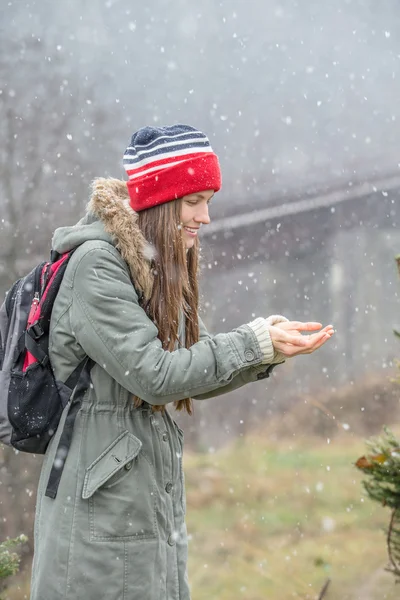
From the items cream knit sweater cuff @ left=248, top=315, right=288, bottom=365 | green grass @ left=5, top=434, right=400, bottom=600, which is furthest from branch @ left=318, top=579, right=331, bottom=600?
cream knit sweater cuff @ left=248, top=315, right=288, bottom=365

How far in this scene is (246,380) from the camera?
1.88 m

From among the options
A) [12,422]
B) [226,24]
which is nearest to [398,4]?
[226,24]

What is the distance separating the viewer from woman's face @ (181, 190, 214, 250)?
1.79 meters

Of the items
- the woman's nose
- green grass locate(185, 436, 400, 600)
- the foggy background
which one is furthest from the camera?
green grass locate(185, 436, 400, 600)

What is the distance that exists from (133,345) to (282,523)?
4884 mm

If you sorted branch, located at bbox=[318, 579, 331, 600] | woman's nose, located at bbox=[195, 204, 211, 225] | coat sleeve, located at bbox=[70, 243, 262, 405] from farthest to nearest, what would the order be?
1. branch, located at bbox=[318, 579, 331, 600]
2. woman's nose, located at bbox=[195, 204, 211, 225]
3. coat sleeve, located at bbox=[70, 243, 262, 405]

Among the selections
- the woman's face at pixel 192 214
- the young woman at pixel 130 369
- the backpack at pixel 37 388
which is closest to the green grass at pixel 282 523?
the young woman at pixel 130 369

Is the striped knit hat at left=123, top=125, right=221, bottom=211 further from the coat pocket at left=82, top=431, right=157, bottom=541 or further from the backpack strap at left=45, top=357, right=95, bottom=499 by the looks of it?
the coat pocket at left=82, top=431, right=157, bottom=541

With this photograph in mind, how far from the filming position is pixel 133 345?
1605mm

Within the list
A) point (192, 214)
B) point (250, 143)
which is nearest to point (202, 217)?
point (192, 214)

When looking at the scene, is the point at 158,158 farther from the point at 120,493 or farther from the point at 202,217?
the point at 120,493

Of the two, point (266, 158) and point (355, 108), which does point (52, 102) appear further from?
point (355, 108)

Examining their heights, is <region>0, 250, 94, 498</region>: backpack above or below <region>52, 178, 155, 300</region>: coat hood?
below

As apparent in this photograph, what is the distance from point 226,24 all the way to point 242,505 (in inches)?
151
